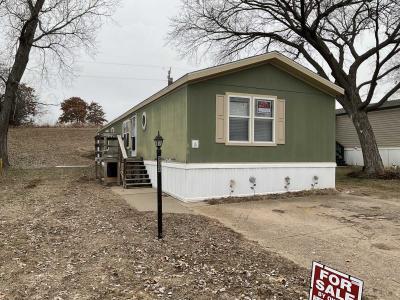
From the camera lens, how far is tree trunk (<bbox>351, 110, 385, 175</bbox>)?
14.2m

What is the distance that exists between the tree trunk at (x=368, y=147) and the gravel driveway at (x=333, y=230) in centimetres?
556

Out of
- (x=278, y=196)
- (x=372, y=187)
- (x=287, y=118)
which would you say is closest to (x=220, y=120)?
(x=287, y=118)

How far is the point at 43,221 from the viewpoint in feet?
20.9

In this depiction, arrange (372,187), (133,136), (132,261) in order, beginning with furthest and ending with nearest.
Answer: (133,136) → (372,187) → (132,261)

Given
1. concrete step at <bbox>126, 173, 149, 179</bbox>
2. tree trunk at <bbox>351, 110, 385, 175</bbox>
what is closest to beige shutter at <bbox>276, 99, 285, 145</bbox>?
concrete step at <bbox>126, 173, 149, 179</bbox>

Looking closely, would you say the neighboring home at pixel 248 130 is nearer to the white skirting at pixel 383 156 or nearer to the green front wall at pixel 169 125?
the green front wall at pixel 169 125

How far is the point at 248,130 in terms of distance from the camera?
9.16m

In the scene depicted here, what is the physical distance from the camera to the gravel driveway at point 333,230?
416cm

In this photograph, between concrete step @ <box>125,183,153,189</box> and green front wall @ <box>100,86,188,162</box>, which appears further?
concrete step @ <box>125,183,153,189</box>

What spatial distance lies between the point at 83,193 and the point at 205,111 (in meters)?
4.09

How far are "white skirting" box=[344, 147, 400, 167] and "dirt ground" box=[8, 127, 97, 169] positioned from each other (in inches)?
608

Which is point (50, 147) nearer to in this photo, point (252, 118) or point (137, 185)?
point (137, 185)

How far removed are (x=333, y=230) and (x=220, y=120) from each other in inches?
154

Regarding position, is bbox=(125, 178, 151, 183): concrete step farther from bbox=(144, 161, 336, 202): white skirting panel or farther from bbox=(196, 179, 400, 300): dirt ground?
bbox=(196, 179, 400, 300): dirt ground
